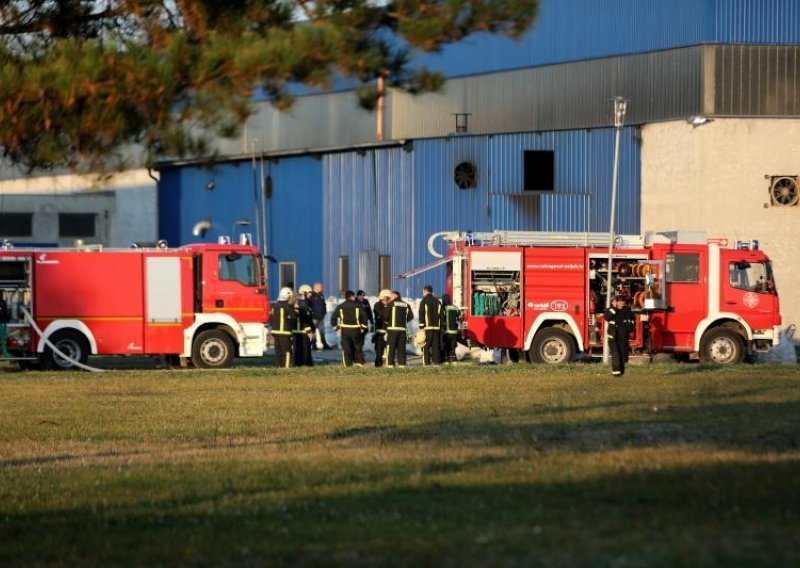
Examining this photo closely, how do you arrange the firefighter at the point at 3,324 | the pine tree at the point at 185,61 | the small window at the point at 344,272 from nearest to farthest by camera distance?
the pine tree at the point at 185,61 < the firefighter at the point at 3,324 < the small window at the point at 344,272

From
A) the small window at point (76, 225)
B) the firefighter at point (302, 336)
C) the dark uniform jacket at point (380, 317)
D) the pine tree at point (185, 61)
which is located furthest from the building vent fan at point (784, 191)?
the pine tree at point (185, 61)

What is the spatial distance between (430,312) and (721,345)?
6.30 m

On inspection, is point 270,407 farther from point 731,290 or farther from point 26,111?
point 731,290

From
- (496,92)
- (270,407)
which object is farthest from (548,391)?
(496,92)

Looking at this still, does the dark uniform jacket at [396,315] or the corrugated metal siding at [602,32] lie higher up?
the corrugated metal siding at [602,32]

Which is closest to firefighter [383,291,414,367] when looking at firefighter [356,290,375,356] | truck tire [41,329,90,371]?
firefighter [356,290,375,356]

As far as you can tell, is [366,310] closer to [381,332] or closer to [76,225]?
[381,332]

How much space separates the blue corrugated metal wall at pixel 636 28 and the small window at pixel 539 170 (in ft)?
8.62

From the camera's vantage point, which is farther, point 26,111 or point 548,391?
point 548,391

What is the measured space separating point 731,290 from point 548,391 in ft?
33.8

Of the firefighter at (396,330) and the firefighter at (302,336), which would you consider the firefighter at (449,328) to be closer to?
the firefighter at (396,330)

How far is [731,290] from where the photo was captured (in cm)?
3391

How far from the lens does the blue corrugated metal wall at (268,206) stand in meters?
52.6

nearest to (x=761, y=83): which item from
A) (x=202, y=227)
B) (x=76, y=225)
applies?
(x=202, y=227)
